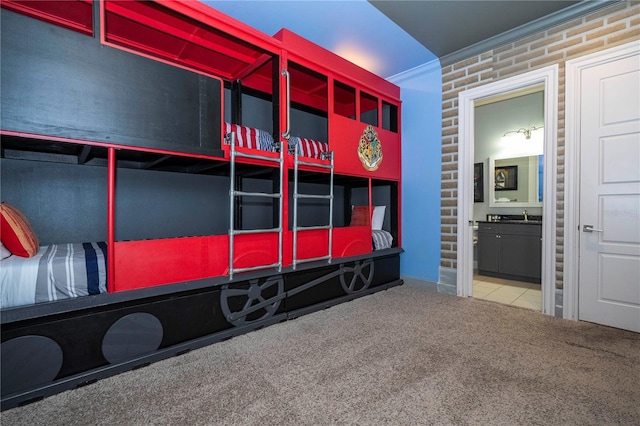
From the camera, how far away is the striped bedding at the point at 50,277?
1.59 meters

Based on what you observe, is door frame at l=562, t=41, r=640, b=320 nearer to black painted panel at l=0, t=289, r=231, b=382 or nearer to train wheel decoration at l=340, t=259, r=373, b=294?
train wheel decoration at l=340, t=259, r=373, b=294

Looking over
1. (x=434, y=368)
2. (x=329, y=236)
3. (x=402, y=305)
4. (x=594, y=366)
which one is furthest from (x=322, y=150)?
(x=594, y=366)

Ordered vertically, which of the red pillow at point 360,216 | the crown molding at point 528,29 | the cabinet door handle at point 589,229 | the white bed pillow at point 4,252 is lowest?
the white bed pillow at point 4,252

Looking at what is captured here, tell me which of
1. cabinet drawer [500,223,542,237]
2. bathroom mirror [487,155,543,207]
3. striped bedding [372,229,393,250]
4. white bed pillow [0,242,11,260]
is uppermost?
bathroom mirror [487,155,543,207]

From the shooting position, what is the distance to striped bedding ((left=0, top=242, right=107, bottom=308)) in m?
1.59

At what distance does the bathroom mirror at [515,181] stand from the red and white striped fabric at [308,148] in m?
3.47

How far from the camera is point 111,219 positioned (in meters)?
1.88

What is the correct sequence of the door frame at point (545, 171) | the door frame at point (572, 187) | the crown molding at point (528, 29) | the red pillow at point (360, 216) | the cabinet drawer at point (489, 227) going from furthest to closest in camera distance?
the cabinet drawer at point (489, 227) < the red pillow at point (360, 216) < the door frame at point (545, 171) < the door frame at point (572, 187) < the crown molding at point (528, 29)

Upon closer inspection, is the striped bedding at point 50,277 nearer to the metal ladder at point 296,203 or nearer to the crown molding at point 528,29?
the metal ladder at point 296,203

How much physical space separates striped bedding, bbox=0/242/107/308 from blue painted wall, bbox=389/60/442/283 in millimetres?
3561

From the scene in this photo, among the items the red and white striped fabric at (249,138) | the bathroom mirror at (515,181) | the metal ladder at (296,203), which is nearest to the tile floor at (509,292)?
the bathroom mirror at (515,181)

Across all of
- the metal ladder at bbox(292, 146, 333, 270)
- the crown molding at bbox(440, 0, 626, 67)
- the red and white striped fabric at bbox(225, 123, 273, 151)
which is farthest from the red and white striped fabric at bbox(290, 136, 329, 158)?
the crown molding at bbox(440, 0, 626, 67)

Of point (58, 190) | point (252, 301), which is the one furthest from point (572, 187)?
point (58, 190)

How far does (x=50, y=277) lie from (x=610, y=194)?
4.42m
